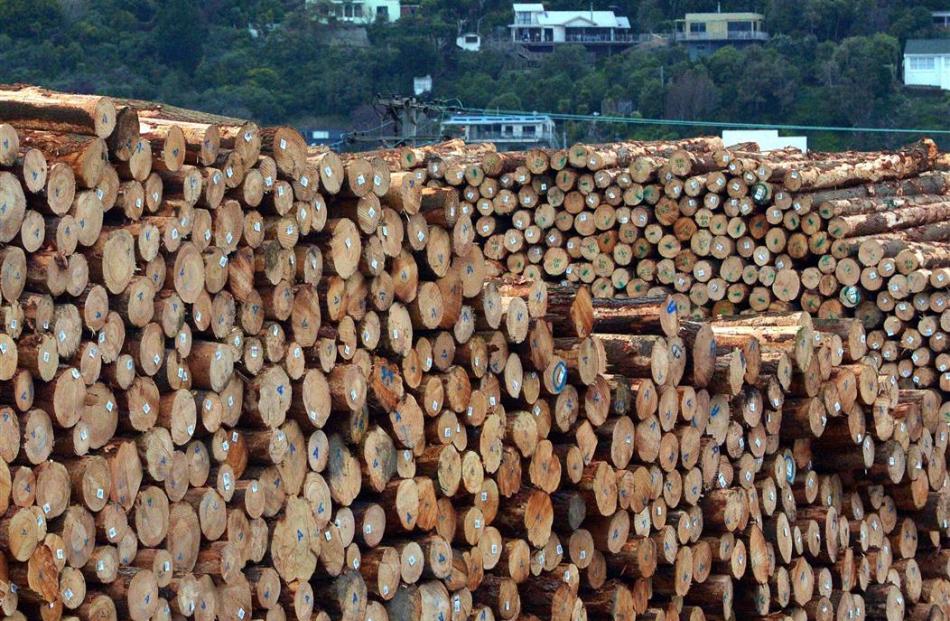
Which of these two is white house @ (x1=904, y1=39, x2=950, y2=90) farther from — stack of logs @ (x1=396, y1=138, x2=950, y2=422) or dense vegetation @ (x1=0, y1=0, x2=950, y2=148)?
stack of logs @ (x1=396, y1=138, x2=950, y2=422)

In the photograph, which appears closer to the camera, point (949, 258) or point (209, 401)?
point (209, 401)

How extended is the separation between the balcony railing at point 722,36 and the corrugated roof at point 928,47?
6501mm

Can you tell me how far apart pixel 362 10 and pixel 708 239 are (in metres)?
71.5

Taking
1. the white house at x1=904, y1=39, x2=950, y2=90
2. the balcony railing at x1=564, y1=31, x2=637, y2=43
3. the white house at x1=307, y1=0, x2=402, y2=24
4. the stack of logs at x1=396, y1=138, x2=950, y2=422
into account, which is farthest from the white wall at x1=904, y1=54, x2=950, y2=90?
the stack of logs at x1=396, y1=138, x2=950, y2=422

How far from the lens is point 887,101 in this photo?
68312 millimetres

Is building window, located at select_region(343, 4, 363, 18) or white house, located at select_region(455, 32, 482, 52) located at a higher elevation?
building window, located at select_region(343, 4, 363, 18)

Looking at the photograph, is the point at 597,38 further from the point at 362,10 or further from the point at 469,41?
the point at 362,10

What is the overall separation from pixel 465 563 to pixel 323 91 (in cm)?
5715

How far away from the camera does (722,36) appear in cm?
7719

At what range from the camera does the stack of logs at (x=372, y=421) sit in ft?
24.7

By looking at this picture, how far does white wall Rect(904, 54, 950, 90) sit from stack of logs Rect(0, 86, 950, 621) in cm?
6194

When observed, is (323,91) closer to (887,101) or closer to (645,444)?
(887,101)

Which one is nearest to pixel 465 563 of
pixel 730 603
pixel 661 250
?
pixel 730 603

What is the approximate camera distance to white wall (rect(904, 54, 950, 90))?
72062 millimetres
